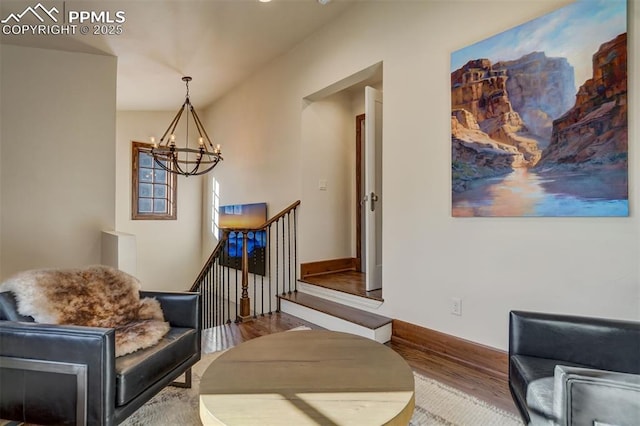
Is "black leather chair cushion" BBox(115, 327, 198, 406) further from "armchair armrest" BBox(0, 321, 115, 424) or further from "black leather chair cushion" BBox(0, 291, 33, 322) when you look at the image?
"black leather chair cushion" BBox(0, 291, 33, 322)

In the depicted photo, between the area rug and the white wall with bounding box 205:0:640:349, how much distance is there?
1.86 ft

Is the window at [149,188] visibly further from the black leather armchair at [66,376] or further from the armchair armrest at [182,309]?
the black leather armchair at [66,376]

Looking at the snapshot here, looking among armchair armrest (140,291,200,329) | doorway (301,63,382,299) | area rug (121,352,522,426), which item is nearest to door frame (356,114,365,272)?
doorway (301,63,382,299)

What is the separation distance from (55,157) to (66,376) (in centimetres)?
319

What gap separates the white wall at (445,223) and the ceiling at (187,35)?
43 centimetres

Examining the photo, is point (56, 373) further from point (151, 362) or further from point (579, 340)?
point (579, 340)

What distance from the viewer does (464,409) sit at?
5.92 feet

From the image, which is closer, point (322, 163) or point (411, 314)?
point (411, 314)

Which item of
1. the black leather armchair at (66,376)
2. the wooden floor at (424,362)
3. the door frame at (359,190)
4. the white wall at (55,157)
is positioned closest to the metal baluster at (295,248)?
the wooden floor at (424,362)

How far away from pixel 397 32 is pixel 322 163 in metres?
Answer: 1.76

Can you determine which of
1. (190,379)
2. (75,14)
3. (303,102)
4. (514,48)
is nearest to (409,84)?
(514,48)

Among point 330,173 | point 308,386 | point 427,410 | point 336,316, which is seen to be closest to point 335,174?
point 330,173

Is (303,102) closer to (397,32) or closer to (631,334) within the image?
(397,32)

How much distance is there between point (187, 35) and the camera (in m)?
3.53
